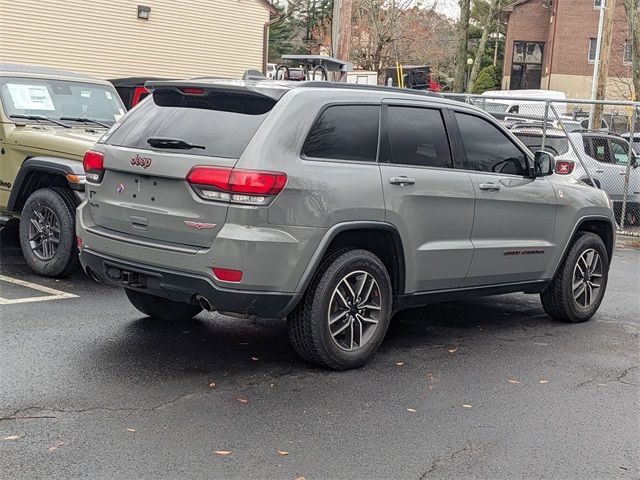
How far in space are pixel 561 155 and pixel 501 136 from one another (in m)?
8.89

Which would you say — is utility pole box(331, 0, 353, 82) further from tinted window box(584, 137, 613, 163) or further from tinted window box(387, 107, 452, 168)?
tinted window box(387, 107, 452, 168)

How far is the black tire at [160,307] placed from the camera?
668cm

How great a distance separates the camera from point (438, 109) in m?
6.45

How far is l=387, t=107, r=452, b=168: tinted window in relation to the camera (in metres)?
6.06

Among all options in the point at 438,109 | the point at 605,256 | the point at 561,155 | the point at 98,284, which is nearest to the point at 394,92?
the point at 438,109

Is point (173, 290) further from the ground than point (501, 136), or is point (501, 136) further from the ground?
point (501, 136)

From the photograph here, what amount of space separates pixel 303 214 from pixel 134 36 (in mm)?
21946

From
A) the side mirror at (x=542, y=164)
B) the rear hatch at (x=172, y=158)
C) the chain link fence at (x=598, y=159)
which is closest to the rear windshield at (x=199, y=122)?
the rear hatch at (x=172, y=158)

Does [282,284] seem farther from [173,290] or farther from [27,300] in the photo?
[27,300]

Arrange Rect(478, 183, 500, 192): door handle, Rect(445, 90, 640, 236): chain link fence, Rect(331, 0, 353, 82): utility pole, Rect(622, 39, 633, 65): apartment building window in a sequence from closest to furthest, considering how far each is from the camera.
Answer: Rect(478, 183, 500, 192): door handle < Rect(445, 90, 640, 236): chain link fence < Rect(331, 0, 353, 82): utility pole < Rect(622, 39, 633, 65): apartment building window

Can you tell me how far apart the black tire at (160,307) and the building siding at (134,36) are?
18.2 meters

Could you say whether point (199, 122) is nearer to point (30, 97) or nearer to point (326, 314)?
point (326, 314)

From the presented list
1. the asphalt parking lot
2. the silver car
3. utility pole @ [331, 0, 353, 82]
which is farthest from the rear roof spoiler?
utility pole @ [331, 0, 353, 82]

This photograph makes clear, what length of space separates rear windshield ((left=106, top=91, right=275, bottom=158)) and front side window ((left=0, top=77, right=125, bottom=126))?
136 inches
